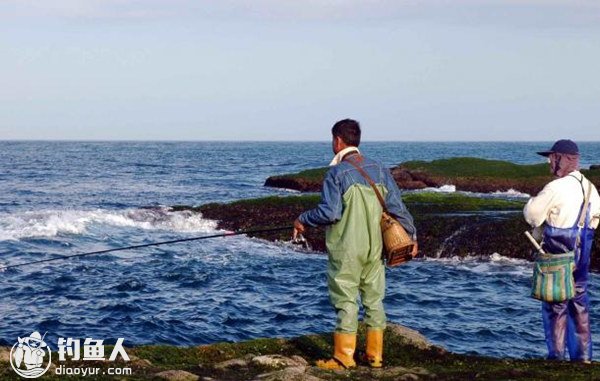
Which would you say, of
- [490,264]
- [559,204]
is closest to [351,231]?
[559,204]

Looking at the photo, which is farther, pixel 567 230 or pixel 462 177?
pixel 462 177

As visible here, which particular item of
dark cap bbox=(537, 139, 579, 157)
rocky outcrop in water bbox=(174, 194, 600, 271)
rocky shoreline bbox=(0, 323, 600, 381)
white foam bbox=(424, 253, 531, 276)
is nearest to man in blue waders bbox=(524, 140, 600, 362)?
dark cap bbox=(537, 139, 579, 157)

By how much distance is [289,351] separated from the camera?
1076 cm

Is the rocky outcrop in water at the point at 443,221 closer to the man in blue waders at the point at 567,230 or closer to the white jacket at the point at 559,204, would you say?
the man in blue waders at the point at 567,230

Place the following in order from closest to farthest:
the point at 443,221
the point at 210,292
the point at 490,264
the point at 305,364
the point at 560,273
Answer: the point at 560,273 < the point at 305,364 < the point at 210,292 < the point at 490,264 < the point at 443,221

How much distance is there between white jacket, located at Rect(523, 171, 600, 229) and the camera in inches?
381

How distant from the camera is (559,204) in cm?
969

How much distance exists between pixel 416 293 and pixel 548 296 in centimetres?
1165

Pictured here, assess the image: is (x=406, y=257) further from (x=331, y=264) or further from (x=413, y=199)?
(x=413, y=199)

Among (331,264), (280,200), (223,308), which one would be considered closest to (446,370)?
(331,264)

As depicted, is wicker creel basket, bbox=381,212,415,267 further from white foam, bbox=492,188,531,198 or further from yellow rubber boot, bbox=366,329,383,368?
white foam, bbox=492,188,531,198

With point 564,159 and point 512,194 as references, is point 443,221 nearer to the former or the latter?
point 564,159

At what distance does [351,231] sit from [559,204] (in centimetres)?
258

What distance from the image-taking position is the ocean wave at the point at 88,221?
1305 inches
